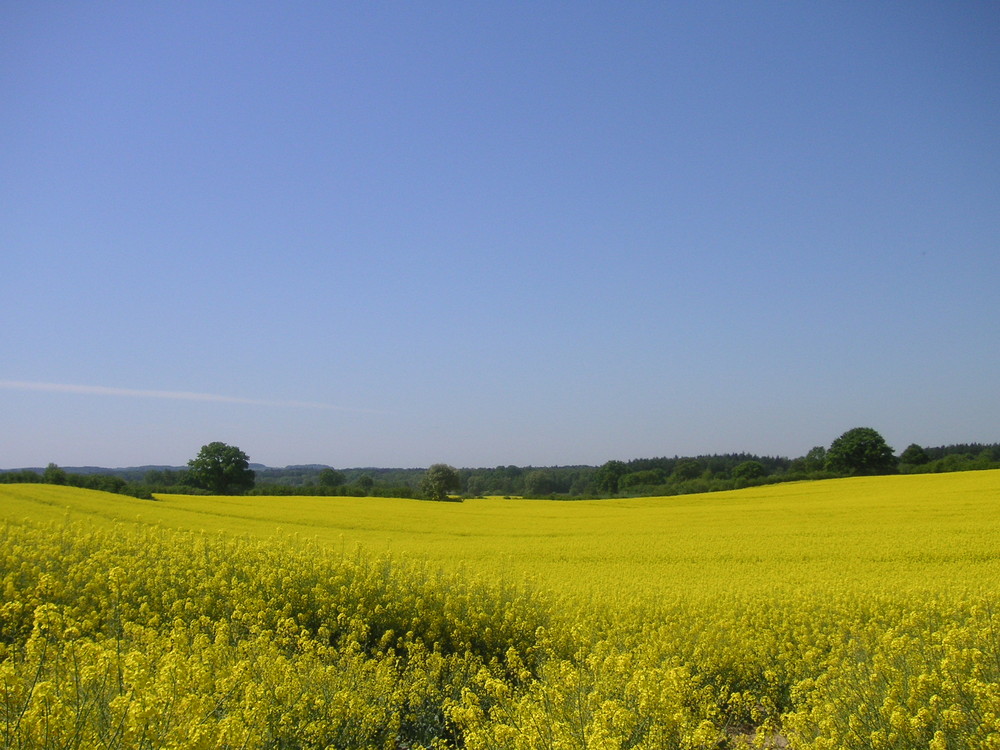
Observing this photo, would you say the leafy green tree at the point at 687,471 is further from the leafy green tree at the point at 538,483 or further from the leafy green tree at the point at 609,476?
the leafy green tree at the point at 538,483

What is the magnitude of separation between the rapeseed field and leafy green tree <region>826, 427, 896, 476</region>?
137 feet

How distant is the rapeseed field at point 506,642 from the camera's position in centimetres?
396

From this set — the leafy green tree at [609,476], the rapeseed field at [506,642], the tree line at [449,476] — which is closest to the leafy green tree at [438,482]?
the tree line at [449,476]

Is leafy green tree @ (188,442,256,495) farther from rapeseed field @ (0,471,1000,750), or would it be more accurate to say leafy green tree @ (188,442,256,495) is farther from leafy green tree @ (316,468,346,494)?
rapeseed field @ (0,471,1000,750)

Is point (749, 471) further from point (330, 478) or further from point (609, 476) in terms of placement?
point (330, 478)

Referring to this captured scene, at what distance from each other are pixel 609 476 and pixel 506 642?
6888 cm

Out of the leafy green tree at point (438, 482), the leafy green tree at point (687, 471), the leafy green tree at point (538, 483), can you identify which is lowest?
the leafy green tree at point (538, 483)

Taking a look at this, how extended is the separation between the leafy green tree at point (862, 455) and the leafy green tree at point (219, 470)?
5265cm

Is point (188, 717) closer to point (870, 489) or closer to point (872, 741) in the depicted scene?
point (872, 741)

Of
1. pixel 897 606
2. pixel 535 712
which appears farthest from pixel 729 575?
pixel 535 712

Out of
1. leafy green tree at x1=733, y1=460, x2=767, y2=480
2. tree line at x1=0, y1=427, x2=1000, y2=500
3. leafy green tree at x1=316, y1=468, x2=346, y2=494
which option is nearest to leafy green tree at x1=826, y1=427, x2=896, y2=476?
tree line at x1=0, y1=427, x2=1000, y2=500

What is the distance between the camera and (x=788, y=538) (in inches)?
643

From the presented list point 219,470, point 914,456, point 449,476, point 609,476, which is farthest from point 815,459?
point 219,470

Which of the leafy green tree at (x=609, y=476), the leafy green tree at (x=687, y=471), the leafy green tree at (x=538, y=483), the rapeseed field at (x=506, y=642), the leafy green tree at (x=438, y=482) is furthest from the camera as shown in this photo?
the leafy green tree at (x=687, y=471)
